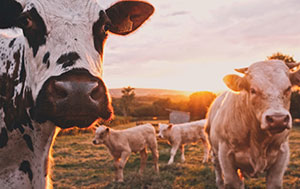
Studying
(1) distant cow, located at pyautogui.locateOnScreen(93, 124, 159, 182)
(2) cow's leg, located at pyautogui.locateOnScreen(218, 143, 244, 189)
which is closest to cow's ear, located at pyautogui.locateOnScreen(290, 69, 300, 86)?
(2) cow's leg, located at pyautogui.locateOnScreen(218, 143, 244, 189)

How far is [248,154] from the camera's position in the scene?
3869 millimetres

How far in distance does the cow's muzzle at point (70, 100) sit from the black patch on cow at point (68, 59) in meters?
0.09

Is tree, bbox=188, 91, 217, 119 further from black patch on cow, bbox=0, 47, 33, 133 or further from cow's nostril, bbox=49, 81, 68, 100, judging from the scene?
cow's nostril, bbox=49, 81, 68, 100

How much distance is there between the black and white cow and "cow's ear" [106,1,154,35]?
49 centimetres

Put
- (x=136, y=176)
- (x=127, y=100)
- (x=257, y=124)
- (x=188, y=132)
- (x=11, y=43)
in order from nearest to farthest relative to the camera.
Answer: (x=11, y=43), (x=257, y=124), (x=136, y=176), (x=188, y=132), (x=127, y=100)

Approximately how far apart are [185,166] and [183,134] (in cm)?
345

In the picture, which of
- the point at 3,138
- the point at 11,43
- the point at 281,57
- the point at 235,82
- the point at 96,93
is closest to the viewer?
the point at 96,93

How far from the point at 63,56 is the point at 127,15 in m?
1.23

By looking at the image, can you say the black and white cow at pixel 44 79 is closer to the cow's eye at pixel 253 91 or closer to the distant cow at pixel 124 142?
the cow's eye at pixel 253 91

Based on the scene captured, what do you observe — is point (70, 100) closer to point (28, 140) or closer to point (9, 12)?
point (28, 140)

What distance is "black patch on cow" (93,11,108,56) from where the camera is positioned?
6.92ft

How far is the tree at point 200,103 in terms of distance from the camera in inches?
1599

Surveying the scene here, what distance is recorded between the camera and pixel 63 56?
71.6 inches

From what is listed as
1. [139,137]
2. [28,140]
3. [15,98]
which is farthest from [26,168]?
[139,137]
